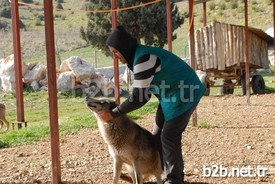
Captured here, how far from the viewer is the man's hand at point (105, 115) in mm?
5684

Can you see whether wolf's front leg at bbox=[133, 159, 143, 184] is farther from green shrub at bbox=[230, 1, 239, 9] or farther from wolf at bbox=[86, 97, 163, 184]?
green shrub at bbox=[230, 1, 239, 9]

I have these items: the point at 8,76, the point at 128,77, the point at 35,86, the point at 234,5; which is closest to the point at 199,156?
the point at 128,77

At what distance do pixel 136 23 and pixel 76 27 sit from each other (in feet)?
64.9

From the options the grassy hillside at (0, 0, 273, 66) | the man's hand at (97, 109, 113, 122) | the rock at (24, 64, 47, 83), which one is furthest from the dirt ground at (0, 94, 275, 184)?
the grassy hillside at (0, 0, 273, 66)

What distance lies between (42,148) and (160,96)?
424 cm

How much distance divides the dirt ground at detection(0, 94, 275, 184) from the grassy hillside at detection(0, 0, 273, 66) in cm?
2118

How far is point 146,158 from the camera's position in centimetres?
595

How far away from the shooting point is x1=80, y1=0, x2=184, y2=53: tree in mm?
31750

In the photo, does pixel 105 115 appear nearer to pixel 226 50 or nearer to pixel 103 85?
pixel 226 50

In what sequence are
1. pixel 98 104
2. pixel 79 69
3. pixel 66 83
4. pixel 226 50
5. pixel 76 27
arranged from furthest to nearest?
pixel 76 27
pixel 79 69
pixel 66 83
pixel 226 50
pixel 98 104

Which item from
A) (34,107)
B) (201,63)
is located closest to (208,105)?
(201,63)

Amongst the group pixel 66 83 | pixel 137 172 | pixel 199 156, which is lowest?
pixel 199 156

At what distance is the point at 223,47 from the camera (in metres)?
17.5

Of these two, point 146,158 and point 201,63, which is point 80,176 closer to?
point 146,158
